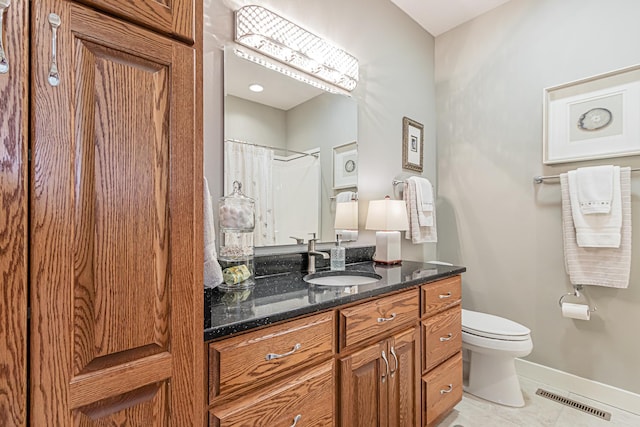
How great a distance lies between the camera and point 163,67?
705 millimetres

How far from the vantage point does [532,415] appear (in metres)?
→ 1.88

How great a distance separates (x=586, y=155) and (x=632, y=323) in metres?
1.05

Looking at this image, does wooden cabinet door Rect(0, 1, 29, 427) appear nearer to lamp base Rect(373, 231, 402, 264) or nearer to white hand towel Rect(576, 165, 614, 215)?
lamp base Rect(373, 231, 402, 264)

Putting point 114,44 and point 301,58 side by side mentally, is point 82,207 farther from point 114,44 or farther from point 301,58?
point 301,58

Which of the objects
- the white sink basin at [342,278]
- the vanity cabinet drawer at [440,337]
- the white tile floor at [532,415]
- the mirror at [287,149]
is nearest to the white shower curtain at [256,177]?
the mirror at [287,149]

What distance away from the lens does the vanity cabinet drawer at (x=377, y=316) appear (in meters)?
1.18

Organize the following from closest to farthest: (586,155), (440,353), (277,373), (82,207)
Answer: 1. (82,207)
2. (277,373)
3. (440,353)
4. (586,155)

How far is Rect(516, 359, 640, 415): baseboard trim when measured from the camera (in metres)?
1.91

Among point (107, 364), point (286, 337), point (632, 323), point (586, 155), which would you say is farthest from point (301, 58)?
→ point (632, 323)

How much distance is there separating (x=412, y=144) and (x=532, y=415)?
1.93m

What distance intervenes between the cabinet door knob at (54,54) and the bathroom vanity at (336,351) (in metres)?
0.62

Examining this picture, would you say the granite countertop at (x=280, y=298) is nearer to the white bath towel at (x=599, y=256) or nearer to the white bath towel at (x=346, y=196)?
the white bath towel at (x=346, y=196)

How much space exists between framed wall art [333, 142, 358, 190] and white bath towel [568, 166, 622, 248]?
1373 millimetres

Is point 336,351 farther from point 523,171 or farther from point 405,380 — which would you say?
point 523,171
